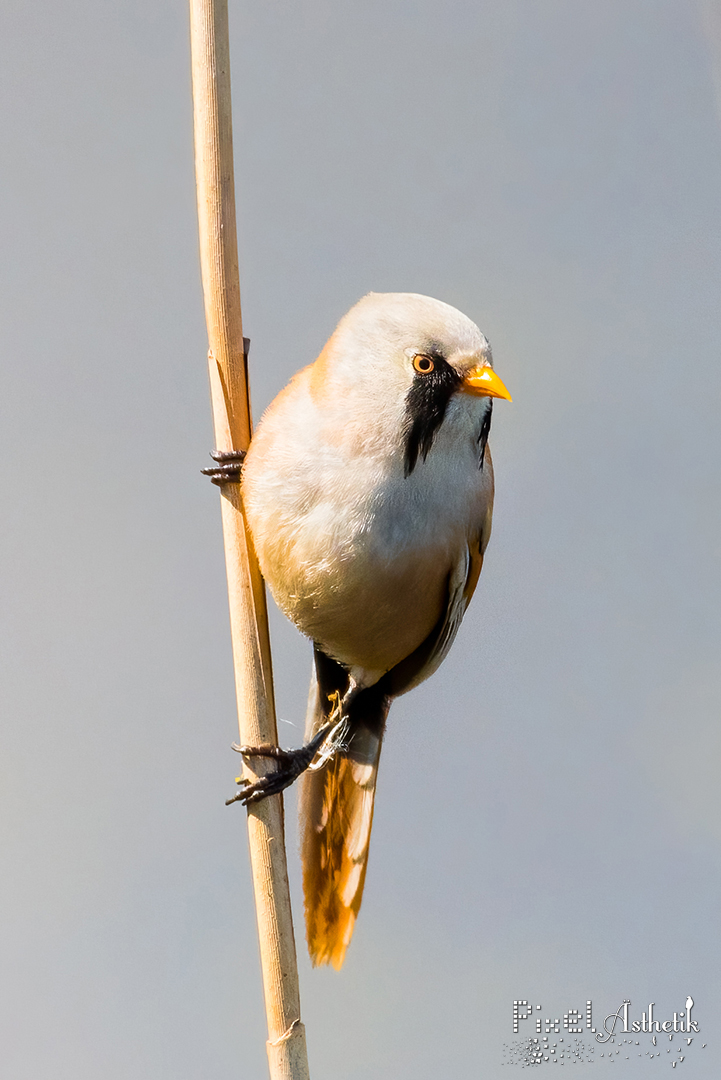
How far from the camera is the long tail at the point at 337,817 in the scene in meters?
1.62

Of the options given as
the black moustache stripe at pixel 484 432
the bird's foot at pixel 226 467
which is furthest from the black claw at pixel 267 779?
the black moustache stripe at pixel 484 432

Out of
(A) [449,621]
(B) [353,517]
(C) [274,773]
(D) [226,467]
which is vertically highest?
(D) [226,467]

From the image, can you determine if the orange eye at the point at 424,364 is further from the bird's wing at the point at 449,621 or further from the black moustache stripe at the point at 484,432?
the bird's wing at the point at 449,621

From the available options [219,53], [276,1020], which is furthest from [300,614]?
[219,53]

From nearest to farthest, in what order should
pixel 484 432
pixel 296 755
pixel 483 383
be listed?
1. pixel 483 383
2. pixel 484 432
3. pixel 296 755

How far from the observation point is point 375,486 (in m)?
1.36

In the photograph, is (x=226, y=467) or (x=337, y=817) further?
(x=337, y=817)

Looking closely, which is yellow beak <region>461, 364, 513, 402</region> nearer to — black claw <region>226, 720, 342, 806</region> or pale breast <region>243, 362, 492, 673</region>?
pale breast <region>243, 362, 492, 673</region>

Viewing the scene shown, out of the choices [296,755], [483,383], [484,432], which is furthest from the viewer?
[296,755]

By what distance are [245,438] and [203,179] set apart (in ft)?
1.14

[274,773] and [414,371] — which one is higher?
[414,371]

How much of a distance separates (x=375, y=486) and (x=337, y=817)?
0.63m

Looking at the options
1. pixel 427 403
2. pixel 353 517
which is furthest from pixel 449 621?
pixel 427 403

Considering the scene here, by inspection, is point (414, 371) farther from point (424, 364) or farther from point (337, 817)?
point (337, 817)
